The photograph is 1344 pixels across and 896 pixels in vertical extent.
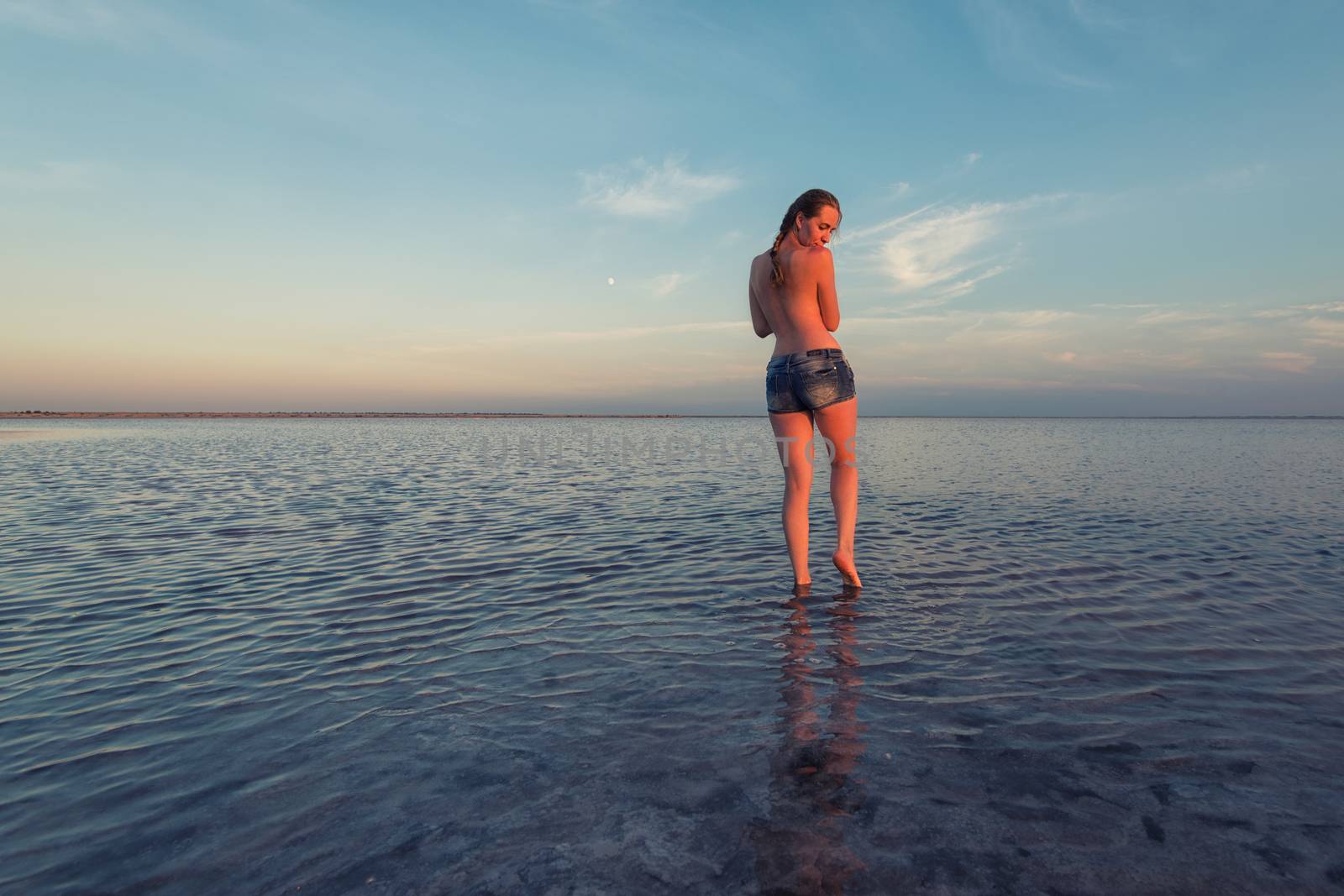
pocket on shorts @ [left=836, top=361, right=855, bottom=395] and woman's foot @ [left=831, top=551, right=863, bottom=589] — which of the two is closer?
pocket on shorts @ [left=836, top=361, right=855, bottom=395]

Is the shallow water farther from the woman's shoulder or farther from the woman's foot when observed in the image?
the woman's shoulder

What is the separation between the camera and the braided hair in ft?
16.8

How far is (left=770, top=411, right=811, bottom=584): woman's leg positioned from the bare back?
0.60 meters

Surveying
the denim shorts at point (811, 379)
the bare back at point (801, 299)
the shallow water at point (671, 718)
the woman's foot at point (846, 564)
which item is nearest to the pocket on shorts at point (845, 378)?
the denim shorts at point (811, 379)

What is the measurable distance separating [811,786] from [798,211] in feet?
13.8

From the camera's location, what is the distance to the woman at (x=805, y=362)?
518 cm

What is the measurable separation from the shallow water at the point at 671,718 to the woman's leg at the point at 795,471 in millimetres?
566

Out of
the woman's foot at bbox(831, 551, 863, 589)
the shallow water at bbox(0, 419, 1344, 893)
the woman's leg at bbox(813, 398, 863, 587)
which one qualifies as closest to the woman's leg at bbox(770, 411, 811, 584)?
the woman's leg at bbox(813, 398, 863, 587)

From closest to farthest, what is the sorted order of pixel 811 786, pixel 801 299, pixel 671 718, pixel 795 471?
1. pixel 811 786
2. pixel 671 718
3. pixel 801 299
4. pixel 795 471

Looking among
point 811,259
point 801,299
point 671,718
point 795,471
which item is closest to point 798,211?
point 811,259

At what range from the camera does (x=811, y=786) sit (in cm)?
258

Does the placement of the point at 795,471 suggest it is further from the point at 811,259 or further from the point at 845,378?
the point at 811,259

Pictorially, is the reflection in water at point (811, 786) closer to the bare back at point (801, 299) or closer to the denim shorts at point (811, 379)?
the denim shorts at point (811, 379)

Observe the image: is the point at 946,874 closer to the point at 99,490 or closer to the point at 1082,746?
the point at 1082,746
